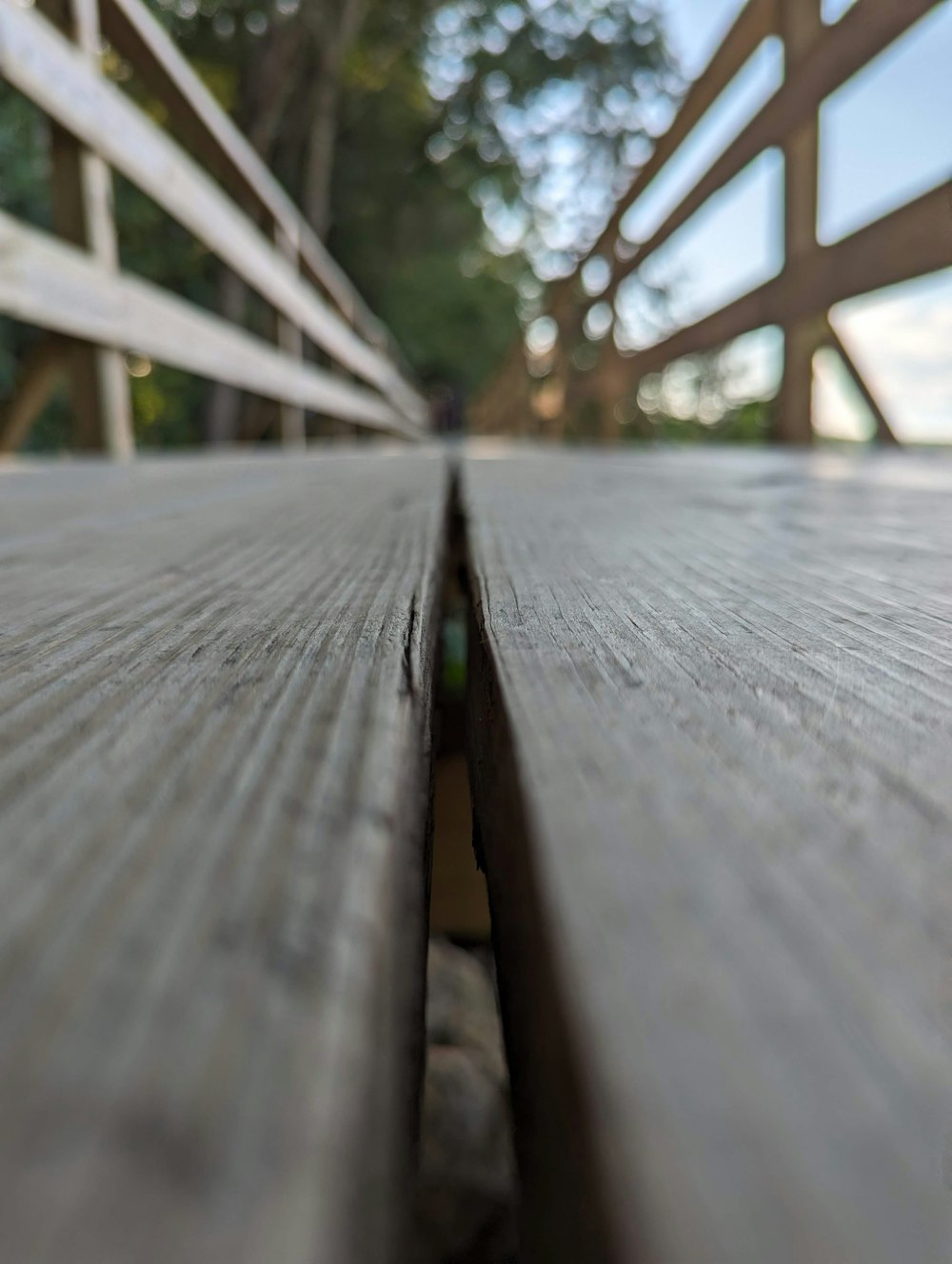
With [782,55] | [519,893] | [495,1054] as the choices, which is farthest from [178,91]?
[519,893]

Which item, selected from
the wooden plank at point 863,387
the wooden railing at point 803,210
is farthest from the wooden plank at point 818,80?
the wooden plank at point 863,387

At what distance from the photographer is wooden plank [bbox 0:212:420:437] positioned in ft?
3.64

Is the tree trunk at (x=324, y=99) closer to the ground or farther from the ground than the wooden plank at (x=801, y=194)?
farther from the ground

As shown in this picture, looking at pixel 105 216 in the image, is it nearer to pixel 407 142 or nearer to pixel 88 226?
pixel 88 226

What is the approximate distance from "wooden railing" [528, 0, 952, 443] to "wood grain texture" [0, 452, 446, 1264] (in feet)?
4.14

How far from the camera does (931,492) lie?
891mm

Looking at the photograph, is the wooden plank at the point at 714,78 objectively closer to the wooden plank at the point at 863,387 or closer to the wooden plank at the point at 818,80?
the wooden plank at the point at 818,80

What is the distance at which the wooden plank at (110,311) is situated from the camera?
1109 mm

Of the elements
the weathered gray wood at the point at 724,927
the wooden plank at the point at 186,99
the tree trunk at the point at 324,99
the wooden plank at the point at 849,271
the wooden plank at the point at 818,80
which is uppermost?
the tree trunk at the point at 324,99

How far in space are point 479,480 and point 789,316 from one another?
3.49 feet

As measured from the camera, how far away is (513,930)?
17 cm

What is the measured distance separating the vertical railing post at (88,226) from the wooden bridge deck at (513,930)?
1322mm

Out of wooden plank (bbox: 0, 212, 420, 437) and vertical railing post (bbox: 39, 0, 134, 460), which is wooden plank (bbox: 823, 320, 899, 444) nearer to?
wooden plank (bbox: 0, 212, 420, 437)

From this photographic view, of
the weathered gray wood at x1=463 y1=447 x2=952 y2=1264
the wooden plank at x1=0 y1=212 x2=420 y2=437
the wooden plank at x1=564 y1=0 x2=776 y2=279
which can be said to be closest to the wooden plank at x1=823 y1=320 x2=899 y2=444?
the wooden plank at x1=564 y1=0 x2=776 y2=279
